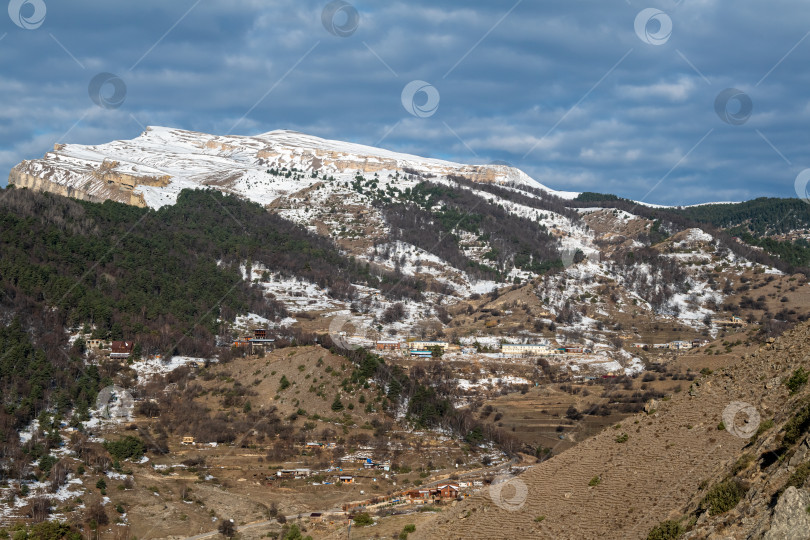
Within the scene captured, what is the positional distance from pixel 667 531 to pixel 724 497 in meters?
1.67

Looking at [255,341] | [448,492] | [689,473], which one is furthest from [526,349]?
[689,473]

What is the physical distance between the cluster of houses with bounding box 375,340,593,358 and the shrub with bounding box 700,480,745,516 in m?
90.0

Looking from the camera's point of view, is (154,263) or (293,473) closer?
(293,473)

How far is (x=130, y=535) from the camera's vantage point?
4575 cm

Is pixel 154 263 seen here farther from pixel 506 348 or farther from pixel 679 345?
Answer: pixel 679 345

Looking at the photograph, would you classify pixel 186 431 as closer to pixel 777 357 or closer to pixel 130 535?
pixel 130 535

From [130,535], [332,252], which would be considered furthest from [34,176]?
[130,535]

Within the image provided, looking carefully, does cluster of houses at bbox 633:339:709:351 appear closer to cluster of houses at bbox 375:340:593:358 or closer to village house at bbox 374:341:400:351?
cluster of houses at bbox 375:340:593:358

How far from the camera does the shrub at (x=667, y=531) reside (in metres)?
17.1

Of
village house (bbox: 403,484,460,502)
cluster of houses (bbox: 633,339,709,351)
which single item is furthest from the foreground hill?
cluster of houses (bbox: 633,339,709,351)

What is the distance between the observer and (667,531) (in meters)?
17.3

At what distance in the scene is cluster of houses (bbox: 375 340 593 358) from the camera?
4269 inches

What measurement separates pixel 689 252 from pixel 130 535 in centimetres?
13427

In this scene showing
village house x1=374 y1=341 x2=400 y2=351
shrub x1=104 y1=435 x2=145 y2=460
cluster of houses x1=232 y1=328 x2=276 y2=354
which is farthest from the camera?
village house x1=374 y1=341 x2=400 y2=351
